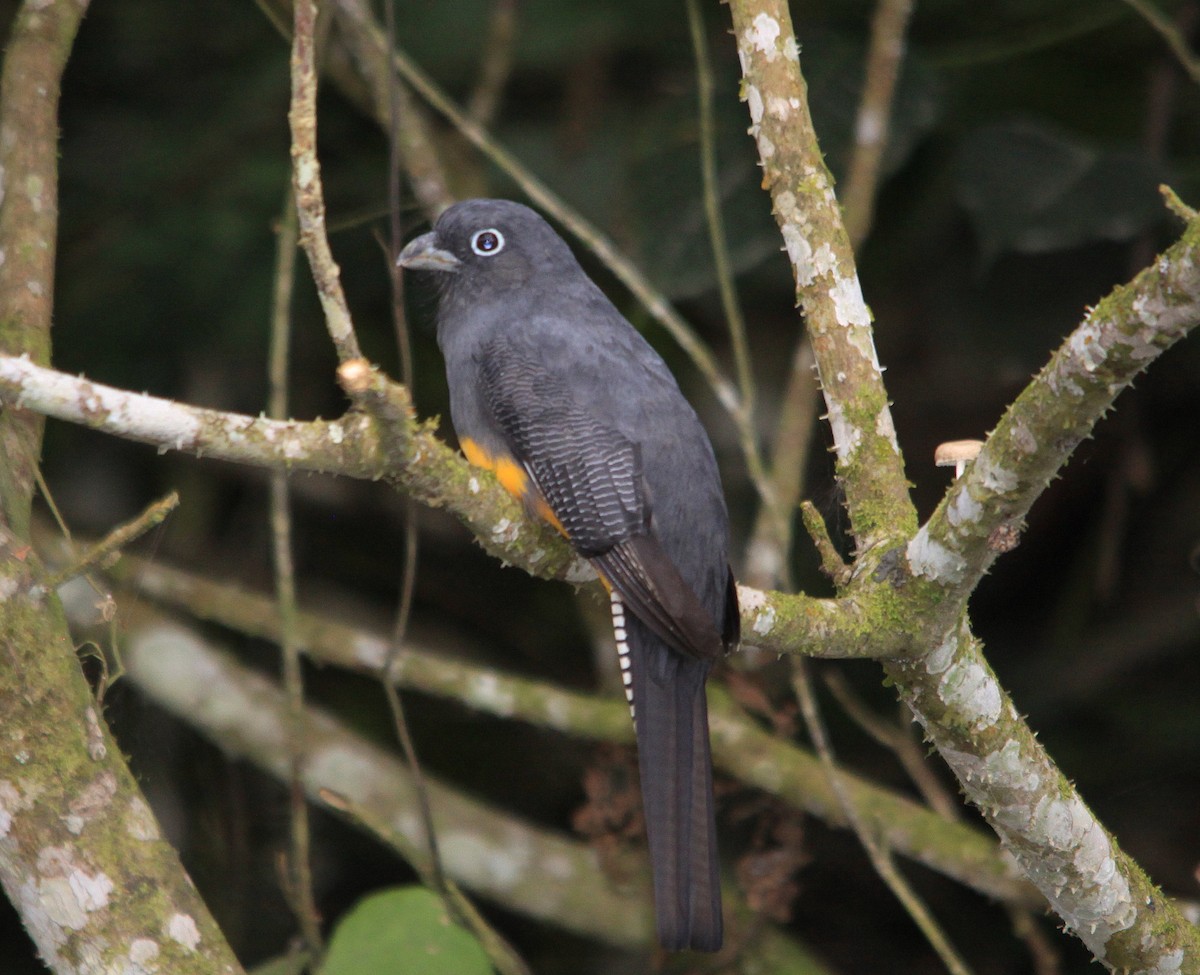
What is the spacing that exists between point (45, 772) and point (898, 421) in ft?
11.9

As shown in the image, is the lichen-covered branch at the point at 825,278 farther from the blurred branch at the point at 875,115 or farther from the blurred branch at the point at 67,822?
the blurred branch at the point at 67,822

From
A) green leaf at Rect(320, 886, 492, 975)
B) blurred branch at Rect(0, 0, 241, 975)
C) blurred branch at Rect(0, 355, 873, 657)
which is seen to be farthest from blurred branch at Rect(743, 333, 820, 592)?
blurred branch at Rect(0, 0, 241, 975)

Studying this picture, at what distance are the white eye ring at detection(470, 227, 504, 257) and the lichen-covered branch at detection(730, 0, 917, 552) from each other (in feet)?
2.71

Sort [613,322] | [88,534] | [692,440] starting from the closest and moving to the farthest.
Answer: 1. [692,440]
2. [613,322]
3. [88,534]

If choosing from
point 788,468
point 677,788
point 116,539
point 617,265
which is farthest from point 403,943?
point 788,468

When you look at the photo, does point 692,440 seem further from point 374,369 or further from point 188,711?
point 188,711

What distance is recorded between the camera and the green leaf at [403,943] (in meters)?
2.55

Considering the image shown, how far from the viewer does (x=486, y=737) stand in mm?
5152

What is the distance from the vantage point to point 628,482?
9.20 ft

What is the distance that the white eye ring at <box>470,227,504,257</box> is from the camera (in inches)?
132

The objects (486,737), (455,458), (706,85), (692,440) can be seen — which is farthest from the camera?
(486,737)

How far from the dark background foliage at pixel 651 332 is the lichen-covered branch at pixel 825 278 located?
4.09 feet

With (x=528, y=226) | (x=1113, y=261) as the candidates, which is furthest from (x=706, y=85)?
(x=1113, y=261)

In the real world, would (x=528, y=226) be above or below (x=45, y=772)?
above
